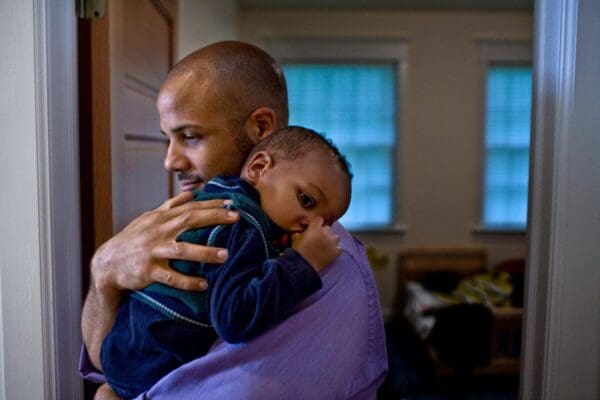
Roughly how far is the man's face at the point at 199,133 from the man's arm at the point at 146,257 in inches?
3.7

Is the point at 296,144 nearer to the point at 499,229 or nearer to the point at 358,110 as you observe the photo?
the point at 358,110

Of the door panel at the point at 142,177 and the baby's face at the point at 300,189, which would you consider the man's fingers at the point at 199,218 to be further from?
the door panel at the point at 142,177

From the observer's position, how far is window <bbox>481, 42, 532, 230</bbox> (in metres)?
5.00

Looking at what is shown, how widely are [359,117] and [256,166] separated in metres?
4.25

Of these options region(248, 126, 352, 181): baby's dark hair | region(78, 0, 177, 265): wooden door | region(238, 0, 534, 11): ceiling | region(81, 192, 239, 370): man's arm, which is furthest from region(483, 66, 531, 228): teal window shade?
region(81, 192, 239, 370): man's arm

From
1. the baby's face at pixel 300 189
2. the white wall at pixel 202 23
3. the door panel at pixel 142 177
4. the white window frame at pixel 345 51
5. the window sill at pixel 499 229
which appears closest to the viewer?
the baby's face at pixel 300 189

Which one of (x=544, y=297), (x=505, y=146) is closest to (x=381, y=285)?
(x=505, y=146)

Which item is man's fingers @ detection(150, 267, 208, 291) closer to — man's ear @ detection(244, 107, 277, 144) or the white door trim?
man's ear @ detection(244, 107, 277, 144)

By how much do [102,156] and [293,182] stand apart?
55cm

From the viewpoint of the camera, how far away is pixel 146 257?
828 millimetres

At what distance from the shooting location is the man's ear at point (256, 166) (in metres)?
0.88

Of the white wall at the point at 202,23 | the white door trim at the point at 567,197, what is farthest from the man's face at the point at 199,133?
the white wall at the point at 202,23

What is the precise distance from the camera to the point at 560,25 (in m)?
0.98

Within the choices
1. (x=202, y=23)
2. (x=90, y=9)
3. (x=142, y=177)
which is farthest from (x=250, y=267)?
(x=202, y=23)
